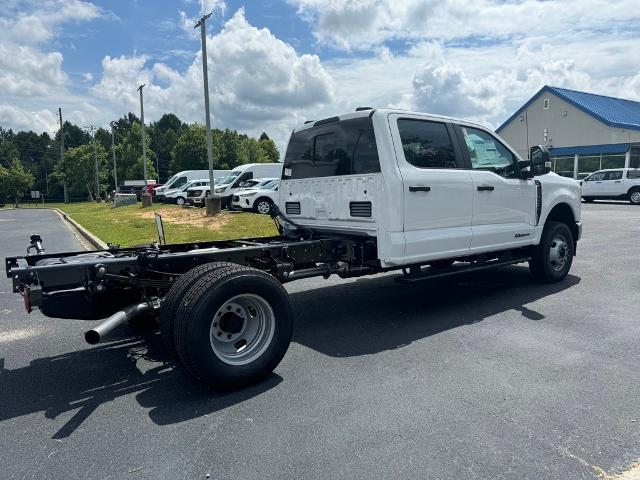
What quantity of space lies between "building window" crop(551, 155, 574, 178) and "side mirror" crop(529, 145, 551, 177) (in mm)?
33495

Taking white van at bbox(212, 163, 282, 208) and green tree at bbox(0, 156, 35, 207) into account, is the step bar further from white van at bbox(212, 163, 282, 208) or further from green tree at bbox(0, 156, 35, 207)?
green tree at bbox(0, 156, 35, 207)

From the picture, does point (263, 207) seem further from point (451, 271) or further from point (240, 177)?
point (451, 271)

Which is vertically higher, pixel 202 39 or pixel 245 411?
pixel 202 39

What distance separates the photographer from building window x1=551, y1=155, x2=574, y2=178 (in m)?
36.4

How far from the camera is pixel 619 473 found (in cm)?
268

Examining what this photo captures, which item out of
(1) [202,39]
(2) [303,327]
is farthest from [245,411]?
(1) [202,39]

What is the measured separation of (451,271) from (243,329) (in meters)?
Answer: 2.72

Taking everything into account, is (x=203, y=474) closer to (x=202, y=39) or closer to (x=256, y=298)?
(x=256, y=298)

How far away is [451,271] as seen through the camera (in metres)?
5.64

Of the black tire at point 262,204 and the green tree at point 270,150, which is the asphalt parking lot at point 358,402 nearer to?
the black tire at point 262,204

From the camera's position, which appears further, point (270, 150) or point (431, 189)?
point (270, 150)

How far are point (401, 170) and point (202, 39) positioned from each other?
644 inches

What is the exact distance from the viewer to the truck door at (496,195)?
5.73m

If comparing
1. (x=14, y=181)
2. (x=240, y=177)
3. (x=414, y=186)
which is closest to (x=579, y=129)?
(x=240, y=177)
